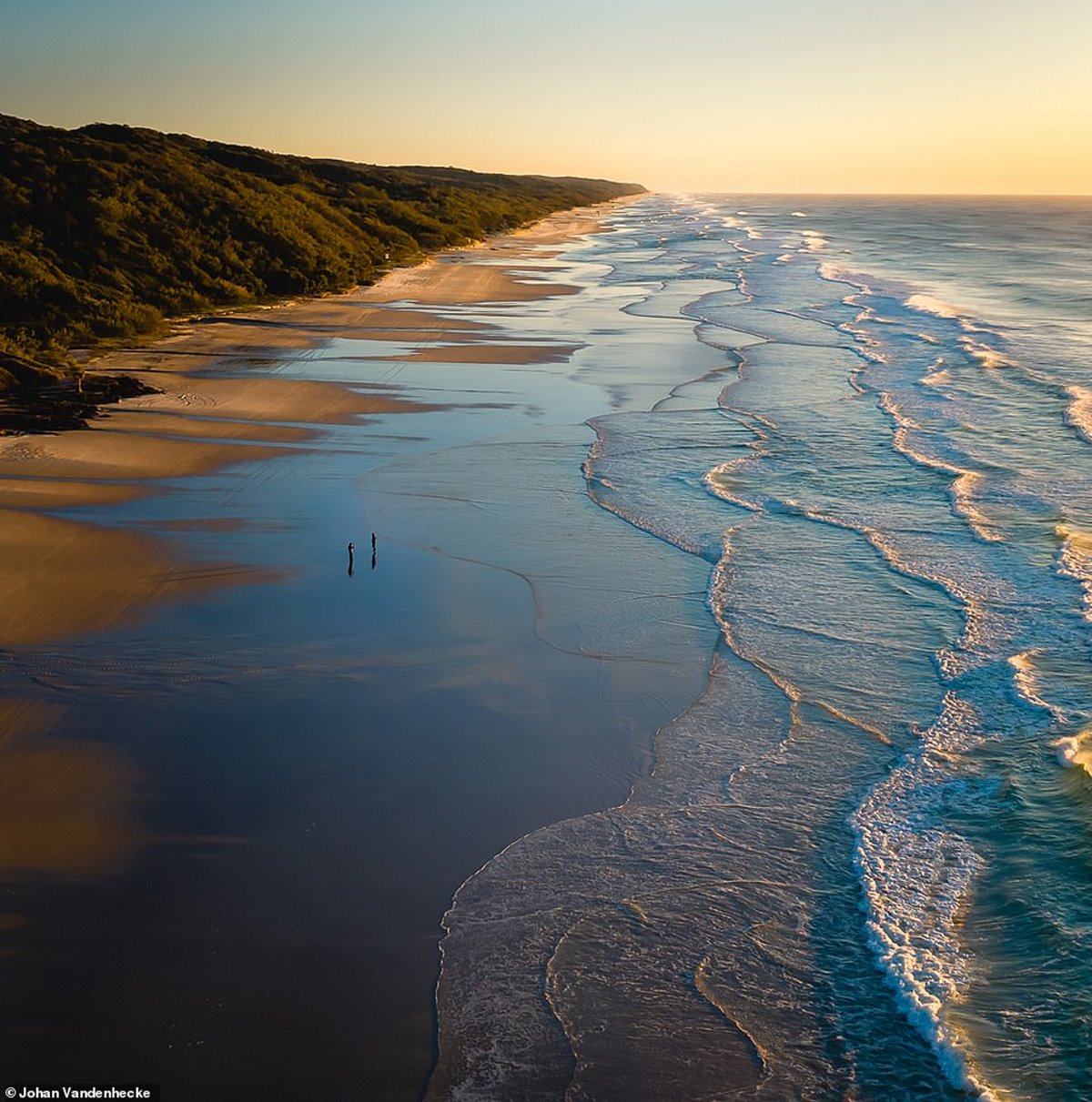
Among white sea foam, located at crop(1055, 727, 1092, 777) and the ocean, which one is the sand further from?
white sea foam, located at crop(1055, 727, 1092, 777)

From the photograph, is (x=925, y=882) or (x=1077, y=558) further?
(x=1077, y=558)

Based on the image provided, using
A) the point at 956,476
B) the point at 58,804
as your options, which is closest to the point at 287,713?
the point at 58,804

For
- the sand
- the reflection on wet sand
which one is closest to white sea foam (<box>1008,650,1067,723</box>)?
the reflection on wet sand

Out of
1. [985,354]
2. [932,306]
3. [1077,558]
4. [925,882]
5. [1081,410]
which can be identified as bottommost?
[925,882]

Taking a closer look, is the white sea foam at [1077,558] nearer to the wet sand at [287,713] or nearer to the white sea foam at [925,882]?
the white sea foam at [925,882]

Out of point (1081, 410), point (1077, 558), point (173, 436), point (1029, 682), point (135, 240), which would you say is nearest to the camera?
point (1029, 682)

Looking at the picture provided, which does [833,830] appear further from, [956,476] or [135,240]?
[135,240]
